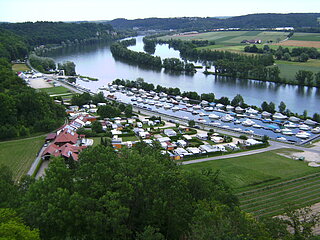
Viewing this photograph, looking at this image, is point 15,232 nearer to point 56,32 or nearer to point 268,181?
point 268,181

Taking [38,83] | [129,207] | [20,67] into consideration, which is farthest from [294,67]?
[129,207]

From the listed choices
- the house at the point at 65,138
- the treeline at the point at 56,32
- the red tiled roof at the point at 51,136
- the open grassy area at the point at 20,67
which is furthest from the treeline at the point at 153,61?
the red tiled roof at the point at 51,136

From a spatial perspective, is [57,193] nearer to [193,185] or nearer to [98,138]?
[193,185]

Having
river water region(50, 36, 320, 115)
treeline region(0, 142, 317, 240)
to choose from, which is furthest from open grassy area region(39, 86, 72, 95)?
treeline region(0, 142, 317, 240)

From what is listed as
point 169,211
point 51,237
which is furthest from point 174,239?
point 51,237

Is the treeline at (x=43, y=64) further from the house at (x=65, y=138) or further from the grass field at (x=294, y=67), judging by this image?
the grass field at (x=294, y=67)

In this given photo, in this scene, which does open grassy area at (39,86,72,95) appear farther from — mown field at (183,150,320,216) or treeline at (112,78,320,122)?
mown field at (183,150,320,216)
